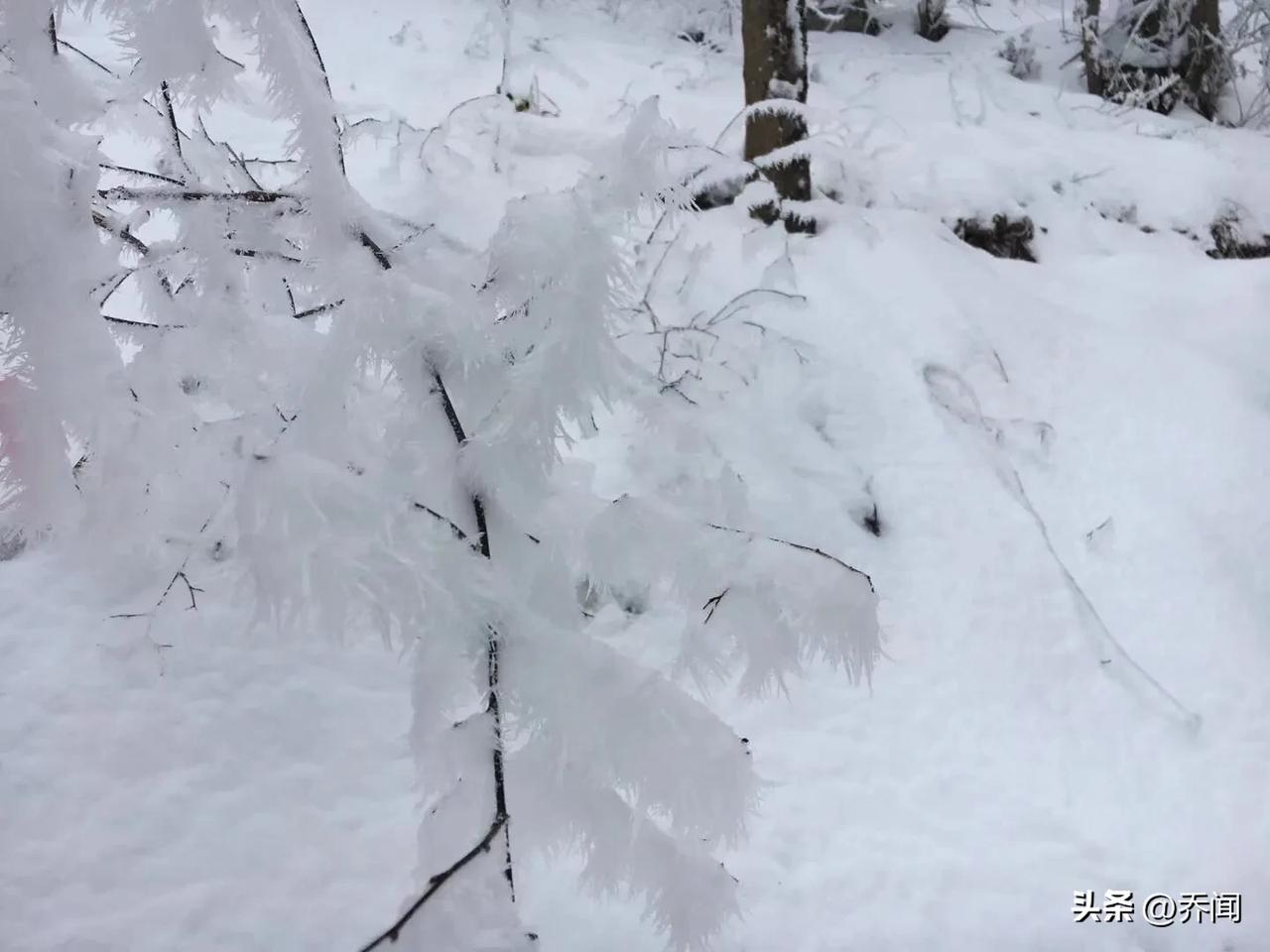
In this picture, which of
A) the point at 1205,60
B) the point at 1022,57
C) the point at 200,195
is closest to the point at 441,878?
the point at 200,195

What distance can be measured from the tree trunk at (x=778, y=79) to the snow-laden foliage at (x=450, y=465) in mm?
3008

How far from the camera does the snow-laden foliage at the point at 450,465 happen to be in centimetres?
109

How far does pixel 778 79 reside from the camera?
3975mm

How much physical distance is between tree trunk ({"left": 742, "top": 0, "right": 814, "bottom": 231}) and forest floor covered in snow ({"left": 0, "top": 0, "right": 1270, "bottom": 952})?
290 millimetres

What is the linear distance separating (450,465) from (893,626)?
2.11m

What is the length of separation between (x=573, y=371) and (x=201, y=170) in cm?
172

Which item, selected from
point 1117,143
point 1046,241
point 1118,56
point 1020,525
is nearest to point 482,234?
point 1020,525

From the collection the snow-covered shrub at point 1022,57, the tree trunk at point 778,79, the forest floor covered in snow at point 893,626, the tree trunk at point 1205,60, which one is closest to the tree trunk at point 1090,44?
the snow-covered shrub at point 1022,57

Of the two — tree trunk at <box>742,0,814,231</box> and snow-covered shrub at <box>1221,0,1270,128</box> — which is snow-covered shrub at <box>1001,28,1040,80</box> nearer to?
snow-covered shrub at <box>1221,0,1270,128</box>

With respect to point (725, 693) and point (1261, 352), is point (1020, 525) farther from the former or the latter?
point (1261, 352)

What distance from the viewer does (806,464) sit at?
3369mm

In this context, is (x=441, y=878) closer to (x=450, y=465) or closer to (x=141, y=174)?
(x=450, y=465)

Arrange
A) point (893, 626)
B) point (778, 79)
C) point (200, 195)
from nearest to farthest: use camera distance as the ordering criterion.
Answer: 1. point (200, 195)
2. point (893, 626)
3. point (778, 79)

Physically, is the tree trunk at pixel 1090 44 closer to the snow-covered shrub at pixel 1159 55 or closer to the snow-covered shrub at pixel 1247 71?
the snow-covered shrub at pixel 1159 55
